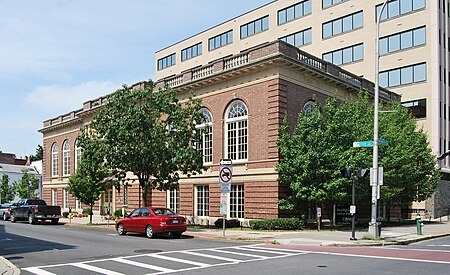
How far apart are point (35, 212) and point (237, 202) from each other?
15.2 meters

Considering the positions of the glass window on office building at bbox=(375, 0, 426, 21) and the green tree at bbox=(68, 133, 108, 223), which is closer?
the green tree at bbox=(68, 133, 108, 223)

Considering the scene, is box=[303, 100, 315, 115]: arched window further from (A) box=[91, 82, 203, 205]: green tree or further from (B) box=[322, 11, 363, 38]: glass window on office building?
(B) box=[322, 11, 363, 38]: glass window on office building

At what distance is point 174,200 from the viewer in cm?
3453

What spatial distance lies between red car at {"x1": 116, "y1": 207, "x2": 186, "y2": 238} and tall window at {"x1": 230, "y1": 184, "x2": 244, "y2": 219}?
670 centimetres

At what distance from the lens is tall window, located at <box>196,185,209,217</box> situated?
1250 inches

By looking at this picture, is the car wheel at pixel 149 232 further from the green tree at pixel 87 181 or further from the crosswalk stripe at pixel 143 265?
the green tree at pixel 87 181

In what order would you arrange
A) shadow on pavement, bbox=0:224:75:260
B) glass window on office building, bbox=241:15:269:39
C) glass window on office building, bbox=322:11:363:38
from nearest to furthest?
shadow on pavement, bbox=0:224:75:260 < glass window on office building, bbox=322:11:363:38 < glass window on office building, bbox=241:15:269:39

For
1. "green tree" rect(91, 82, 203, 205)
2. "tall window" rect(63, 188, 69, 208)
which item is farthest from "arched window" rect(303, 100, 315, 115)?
"tall window" rect(63, 188, 69, 208)

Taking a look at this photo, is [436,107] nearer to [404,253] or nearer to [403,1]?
[403,1]

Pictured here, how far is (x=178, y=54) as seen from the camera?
69.6m

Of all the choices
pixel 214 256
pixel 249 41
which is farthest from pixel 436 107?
pixel 214 256

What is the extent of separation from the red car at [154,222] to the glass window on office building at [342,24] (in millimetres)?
35742

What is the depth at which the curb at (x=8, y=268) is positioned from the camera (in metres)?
11.6

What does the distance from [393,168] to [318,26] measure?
1073 inches
